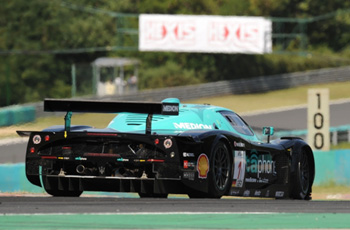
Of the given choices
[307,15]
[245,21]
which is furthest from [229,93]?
[307,15]

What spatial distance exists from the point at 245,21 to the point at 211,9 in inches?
406

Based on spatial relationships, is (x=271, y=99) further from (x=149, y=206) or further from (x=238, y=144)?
(x=149, y=206)

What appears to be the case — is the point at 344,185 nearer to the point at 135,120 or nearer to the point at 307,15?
the point at 135,120

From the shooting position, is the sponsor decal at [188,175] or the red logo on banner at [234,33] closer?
the sponsor decal at [188,175]

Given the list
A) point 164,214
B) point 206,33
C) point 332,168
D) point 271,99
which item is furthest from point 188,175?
point 206,33

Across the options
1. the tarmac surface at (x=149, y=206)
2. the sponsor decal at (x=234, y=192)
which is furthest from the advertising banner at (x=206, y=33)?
the tarmac surface at (x=149, y=206)

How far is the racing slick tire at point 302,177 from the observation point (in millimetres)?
13556

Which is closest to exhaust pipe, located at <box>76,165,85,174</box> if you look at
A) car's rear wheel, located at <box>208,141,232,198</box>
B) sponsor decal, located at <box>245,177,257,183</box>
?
car's rear wheel, located at <box>208,141,232,198</box>

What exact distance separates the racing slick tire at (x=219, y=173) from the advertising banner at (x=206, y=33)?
43438 millimetres

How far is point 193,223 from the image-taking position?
26.1 ft

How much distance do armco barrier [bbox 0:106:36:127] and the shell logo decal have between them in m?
24.7

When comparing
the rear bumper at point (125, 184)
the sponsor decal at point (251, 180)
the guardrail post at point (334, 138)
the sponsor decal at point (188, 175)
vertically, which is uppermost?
the sponsor decal at point (188, 175)

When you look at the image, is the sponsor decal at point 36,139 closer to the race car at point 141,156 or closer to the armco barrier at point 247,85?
the race car at point 141,156

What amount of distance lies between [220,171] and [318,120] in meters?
14.7
